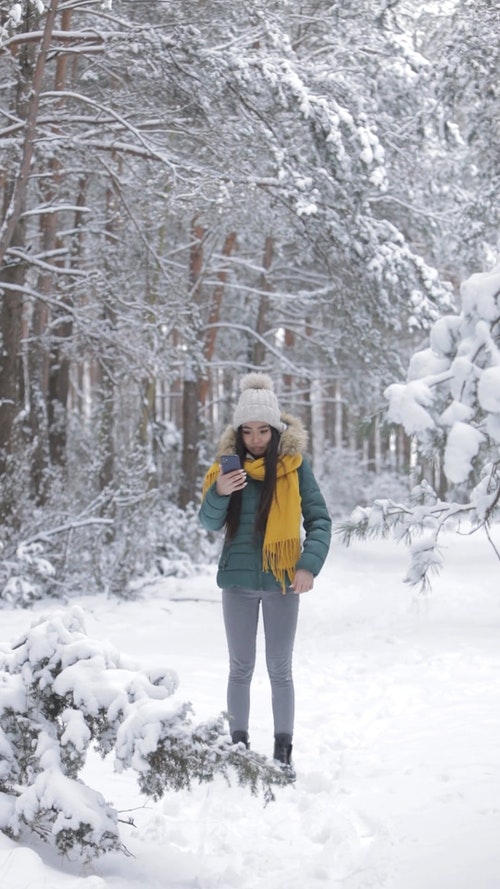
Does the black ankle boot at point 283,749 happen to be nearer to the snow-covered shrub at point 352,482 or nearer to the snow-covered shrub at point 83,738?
the snow-covered shrub at point 83,738

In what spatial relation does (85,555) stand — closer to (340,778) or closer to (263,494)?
(340,778)

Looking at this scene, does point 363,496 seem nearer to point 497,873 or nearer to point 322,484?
point 322,484

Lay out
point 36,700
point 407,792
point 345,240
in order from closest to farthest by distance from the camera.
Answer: point 36,700 → point 407,792 → point 345,240

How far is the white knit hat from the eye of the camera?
4.57m

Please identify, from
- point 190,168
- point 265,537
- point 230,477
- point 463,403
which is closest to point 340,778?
point 265,537

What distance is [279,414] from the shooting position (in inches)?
185

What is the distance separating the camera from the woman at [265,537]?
14.6ft

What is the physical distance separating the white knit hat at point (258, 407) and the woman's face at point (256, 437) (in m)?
0.03

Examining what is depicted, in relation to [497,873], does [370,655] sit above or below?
below

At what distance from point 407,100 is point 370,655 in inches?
233

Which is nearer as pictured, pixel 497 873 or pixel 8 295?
pixel 497 873

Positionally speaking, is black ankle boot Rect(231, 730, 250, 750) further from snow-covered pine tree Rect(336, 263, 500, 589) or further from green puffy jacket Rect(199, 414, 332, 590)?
snow-covered pine tree Rect(336, 263, 500, 589)

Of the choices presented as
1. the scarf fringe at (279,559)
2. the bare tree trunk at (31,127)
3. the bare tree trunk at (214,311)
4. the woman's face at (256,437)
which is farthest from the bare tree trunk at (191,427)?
the scarf fringe at (279,559)

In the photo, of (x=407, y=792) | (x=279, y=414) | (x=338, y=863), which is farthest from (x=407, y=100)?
(x=338, y=863)
